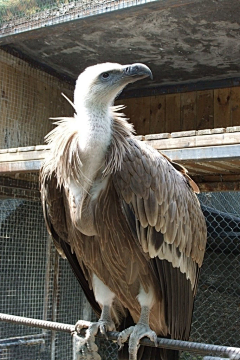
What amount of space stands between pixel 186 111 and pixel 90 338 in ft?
13.4

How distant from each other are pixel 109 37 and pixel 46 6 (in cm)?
78

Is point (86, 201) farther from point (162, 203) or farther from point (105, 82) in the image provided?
point (105, 82)

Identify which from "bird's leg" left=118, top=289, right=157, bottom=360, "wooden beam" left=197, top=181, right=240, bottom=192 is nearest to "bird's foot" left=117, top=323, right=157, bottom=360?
"bird's leg" left=118, top=289, right=157, bottom=360

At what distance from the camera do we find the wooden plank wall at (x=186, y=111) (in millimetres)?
6066

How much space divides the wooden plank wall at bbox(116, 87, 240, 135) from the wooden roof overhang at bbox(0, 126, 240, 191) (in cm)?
178

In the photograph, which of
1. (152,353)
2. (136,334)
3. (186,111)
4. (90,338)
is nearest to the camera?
(136,334)

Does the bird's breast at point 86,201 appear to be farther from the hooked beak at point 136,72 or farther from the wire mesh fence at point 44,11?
the wire mesh fence at point 44,11

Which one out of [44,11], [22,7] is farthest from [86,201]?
[22,7]

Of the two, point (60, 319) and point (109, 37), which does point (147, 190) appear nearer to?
point (109, 37)

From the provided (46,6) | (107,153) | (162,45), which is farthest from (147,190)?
(162,45)

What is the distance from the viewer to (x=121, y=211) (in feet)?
8.43

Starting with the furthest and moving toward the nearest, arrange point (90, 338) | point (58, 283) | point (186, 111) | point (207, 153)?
point (186, 111) → point (58, 283) → point (207, 153) → point (90, 338)

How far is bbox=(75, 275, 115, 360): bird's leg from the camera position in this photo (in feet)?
8.93

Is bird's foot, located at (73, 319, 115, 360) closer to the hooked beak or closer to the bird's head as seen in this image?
the bird's head
